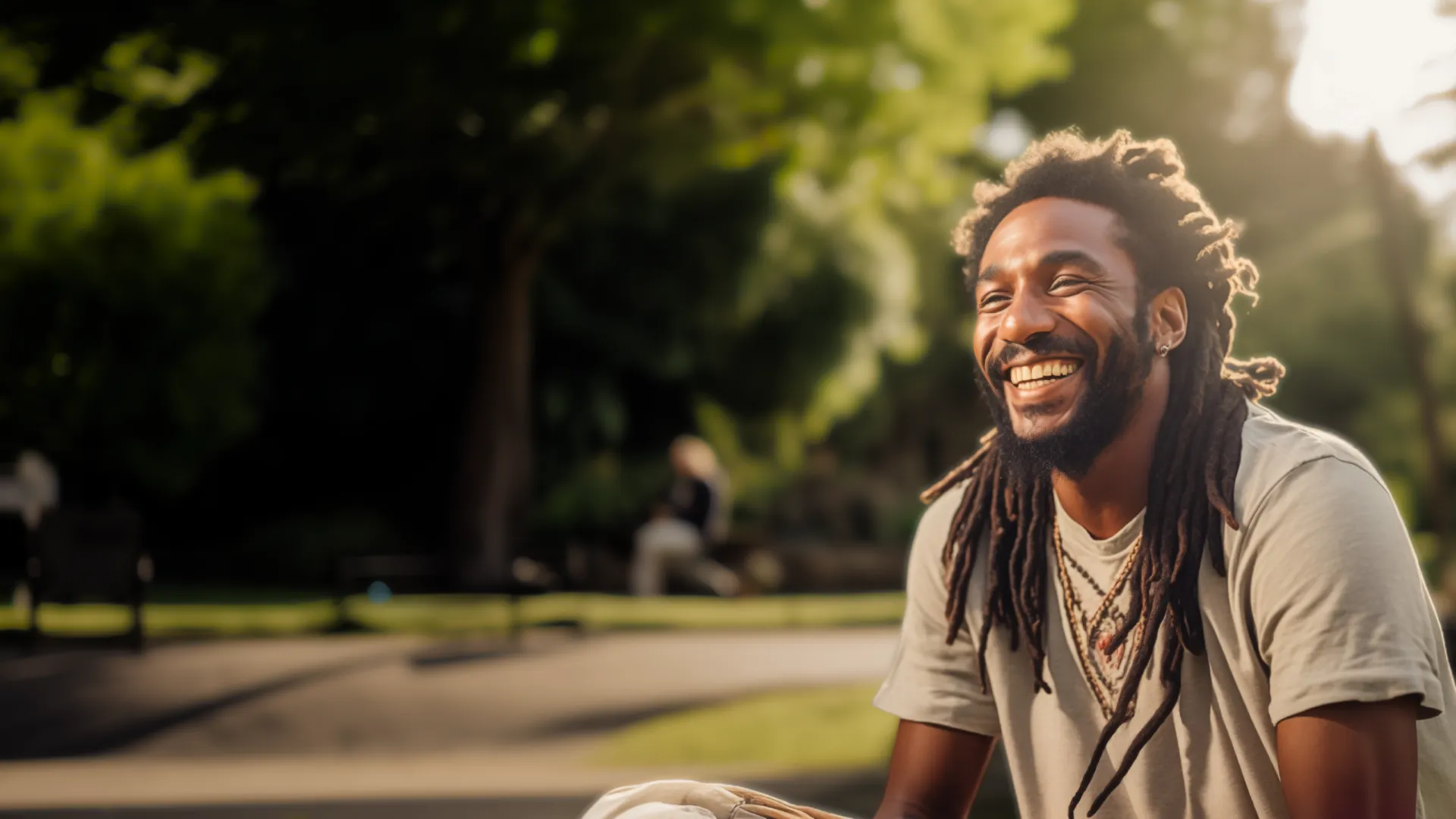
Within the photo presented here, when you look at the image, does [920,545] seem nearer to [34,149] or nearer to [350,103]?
[350,103]

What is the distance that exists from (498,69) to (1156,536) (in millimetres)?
10312

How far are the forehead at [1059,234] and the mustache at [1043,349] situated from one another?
115mm

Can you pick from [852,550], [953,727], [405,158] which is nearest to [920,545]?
[953,727]

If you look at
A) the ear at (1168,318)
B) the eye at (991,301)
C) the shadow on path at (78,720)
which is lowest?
the shadow on path at (78,720)

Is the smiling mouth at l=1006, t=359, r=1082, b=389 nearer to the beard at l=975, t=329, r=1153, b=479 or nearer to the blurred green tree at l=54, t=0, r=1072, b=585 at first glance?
the beard at l=975, t=329, r=1153, b=479

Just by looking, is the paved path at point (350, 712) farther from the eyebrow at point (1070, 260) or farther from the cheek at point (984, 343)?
the eyebrow at point (1070, 260)

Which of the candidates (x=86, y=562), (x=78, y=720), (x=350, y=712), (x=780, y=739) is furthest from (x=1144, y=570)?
(x=86, y=562)

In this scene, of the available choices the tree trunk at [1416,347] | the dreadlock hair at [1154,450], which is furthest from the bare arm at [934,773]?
the tree trunk at [1416,347]

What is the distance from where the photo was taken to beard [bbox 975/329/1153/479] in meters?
2.48

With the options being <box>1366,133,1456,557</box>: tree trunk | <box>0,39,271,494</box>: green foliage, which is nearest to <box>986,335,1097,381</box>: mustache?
<box>0,39,271,494</box>: green foliage

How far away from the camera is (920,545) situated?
9.41ft

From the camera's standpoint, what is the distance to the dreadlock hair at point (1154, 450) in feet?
7.87

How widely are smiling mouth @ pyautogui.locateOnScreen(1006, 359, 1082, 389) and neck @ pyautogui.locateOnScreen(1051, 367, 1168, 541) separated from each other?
0.12m

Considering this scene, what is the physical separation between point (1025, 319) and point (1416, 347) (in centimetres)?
1555
